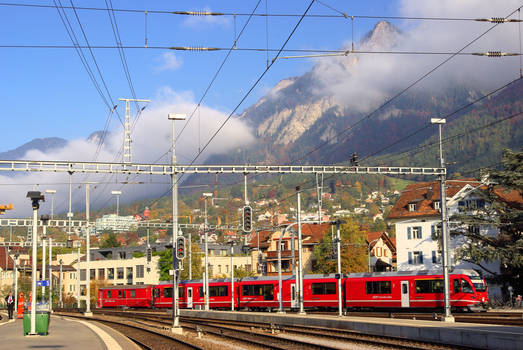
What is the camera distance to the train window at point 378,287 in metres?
51.4

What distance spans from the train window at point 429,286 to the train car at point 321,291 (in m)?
7.37

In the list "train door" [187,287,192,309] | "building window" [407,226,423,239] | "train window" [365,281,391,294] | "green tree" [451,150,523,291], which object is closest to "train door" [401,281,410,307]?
"train window" [365,281,391,294]

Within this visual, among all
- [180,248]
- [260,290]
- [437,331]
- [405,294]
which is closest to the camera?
[437,331]

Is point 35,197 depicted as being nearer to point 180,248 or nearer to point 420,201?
point 180,248

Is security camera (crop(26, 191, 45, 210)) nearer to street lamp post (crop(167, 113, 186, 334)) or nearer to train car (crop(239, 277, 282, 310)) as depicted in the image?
street lamp post (crop(167, 113, 186, 334))

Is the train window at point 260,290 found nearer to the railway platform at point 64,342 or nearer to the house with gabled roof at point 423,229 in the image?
the house with gabled roof at point 423,229

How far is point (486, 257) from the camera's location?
62.7m

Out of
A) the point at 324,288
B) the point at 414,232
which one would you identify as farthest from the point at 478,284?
the point at 414,232

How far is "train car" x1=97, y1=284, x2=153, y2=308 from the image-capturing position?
252ft

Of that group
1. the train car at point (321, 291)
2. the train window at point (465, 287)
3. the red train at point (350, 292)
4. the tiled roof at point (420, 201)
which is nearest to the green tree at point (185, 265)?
the red train at point (350, 292)

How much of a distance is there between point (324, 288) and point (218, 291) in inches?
547

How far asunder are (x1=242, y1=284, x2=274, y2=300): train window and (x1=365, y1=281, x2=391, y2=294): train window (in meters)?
10.8

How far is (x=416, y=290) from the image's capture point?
49.7 metres

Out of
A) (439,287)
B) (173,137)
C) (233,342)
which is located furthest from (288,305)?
(233,342)
